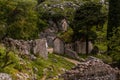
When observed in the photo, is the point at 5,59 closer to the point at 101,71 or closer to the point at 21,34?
the point at 101,71

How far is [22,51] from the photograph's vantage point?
47094 millimetres

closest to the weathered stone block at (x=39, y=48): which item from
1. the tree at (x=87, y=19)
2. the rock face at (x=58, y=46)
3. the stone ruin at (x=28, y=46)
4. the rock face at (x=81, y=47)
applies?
the stone ruin at (x=28, y=46)

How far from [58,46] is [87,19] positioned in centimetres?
677

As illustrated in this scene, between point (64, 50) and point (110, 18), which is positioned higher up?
point (110, 18)

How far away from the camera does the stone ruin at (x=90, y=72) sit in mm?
28953

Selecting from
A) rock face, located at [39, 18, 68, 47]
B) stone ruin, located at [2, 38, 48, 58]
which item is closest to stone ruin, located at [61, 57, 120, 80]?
stone ruin, located at [2, 38, 48, 58]

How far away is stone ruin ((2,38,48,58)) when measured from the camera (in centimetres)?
4722

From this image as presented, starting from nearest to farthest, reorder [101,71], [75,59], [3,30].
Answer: [101,71]
[3,30]
[75,59]

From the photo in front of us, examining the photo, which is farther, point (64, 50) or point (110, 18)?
point (64, 50)

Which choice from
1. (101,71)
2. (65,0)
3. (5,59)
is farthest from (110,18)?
(65,0)

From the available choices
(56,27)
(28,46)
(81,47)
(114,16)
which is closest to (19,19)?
(28,46)

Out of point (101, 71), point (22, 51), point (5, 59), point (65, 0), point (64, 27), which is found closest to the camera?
point (5, 59)

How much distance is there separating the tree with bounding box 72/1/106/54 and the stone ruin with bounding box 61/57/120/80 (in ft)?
126

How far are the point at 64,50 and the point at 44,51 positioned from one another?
16547 mm
